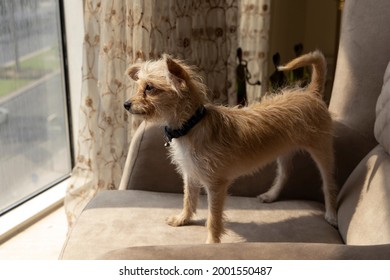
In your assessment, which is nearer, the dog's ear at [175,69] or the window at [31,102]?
the dog's ear at [175,69]

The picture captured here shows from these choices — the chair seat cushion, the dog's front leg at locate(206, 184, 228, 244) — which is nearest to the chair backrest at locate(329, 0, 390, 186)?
the chair seat cushion

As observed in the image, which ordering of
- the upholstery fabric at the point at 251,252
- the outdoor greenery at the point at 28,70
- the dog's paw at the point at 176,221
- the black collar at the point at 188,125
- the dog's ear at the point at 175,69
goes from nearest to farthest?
the upholstery fabric at the point at 251,252 < the dog's ear at the point at 175,69 < the black collar at the point at 188,125 < the dog's paw at the point at 176,221 < the outdoor greenery at the point at 28,70

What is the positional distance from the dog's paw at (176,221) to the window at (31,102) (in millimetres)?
1166

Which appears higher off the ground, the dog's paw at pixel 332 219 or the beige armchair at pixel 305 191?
the beige armchair at pixel 305 191

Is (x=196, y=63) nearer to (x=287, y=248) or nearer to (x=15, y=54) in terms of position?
(x=15, y=54)

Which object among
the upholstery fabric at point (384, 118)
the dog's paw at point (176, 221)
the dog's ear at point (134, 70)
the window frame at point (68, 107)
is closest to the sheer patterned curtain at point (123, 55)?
the window frame at point (68, 107)

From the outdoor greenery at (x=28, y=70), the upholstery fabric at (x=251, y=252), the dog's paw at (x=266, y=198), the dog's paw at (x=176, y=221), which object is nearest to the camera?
the upholstery fabric at (x=251, y=252)

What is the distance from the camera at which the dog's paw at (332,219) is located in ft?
4.95

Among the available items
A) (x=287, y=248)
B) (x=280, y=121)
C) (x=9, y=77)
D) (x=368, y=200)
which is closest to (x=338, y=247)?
(x=287, y=248)

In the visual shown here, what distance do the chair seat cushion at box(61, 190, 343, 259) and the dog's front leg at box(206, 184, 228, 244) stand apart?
0.04 metres

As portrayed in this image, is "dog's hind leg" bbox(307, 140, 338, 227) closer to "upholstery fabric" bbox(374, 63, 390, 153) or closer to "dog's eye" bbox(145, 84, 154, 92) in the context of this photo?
"upholstery fabric" bbox(374, 63, 390, 153)

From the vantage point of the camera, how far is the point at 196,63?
2164mm

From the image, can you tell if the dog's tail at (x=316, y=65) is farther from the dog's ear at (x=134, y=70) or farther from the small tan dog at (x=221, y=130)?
the dog's ear at (x=134, y=70)
